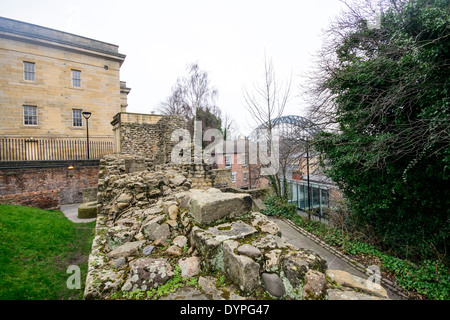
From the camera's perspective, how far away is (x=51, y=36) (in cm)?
1614

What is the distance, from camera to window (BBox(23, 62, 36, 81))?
15320 millimetres

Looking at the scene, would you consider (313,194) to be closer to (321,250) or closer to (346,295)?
(321,250)

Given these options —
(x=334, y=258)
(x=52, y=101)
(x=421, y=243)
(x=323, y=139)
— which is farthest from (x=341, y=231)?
(x=52, y=101)

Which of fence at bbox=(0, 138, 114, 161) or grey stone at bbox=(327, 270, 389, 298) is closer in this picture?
grey stone at bbox=(327, 270, 389, 298)

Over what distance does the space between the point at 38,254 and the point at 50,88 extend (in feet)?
55.3

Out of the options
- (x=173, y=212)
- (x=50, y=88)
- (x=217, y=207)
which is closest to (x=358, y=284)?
(x=217, y=207)

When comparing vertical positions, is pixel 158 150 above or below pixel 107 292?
above

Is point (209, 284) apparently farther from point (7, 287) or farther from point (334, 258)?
point (334, 258)

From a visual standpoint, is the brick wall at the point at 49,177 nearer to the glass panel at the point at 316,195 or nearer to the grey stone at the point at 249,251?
the grey stone at the point at 249,251

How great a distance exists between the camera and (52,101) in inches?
628

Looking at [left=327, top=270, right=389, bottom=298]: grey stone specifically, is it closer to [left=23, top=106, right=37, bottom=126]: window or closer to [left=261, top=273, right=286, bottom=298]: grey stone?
[left=261, top=273, right=286, bottom=298]: grey stone

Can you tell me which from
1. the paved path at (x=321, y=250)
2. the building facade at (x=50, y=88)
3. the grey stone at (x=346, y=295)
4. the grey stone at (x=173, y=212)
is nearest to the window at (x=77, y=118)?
the building facade at (x=50, y=88)

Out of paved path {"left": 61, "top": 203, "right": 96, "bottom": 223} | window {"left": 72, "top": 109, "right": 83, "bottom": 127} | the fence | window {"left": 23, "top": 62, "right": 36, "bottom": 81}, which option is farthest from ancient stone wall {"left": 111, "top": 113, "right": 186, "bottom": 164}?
window {"left": 23, "top": 62, "right": 36, "bottom": 81}
